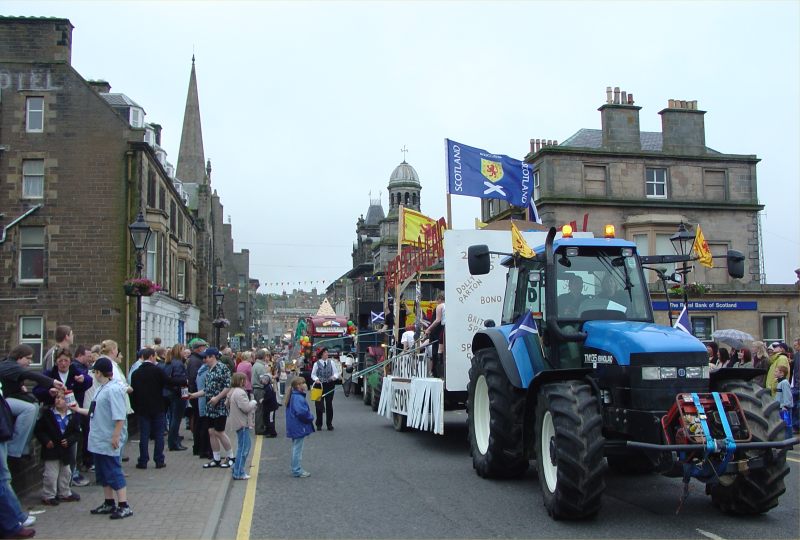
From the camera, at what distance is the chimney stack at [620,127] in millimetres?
37000

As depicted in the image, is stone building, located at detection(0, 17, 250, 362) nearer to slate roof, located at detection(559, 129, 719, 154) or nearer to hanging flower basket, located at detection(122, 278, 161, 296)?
hanging flower basket, located at detection(122, 278, 161, 296)

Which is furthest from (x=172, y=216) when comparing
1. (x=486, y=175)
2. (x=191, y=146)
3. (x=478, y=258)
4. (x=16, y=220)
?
(x=478, y=258)

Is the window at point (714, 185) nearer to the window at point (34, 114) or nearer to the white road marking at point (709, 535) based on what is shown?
the window at point (34, 114)

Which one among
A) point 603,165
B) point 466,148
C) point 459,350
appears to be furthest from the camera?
point 603,165

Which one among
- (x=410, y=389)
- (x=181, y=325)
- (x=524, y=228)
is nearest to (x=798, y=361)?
(x=524, y=228)

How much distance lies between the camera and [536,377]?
27.9 ft

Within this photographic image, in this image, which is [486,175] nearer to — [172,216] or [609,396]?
[609,396]

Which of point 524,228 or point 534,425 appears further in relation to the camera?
point 524,228

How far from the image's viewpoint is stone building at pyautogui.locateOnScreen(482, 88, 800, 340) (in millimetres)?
35781

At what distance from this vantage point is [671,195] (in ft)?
123

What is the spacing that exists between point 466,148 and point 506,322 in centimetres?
590

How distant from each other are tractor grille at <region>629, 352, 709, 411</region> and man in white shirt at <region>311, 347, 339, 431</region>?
1036 cm

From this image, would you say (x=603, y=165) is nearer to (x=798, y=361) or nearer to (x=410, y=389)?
(x=798, y=361)

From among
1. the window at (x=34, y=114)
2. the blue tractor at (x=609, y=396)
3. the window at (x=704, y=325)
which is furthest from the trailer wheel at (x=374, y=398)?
the window at (x=34, y=114)
